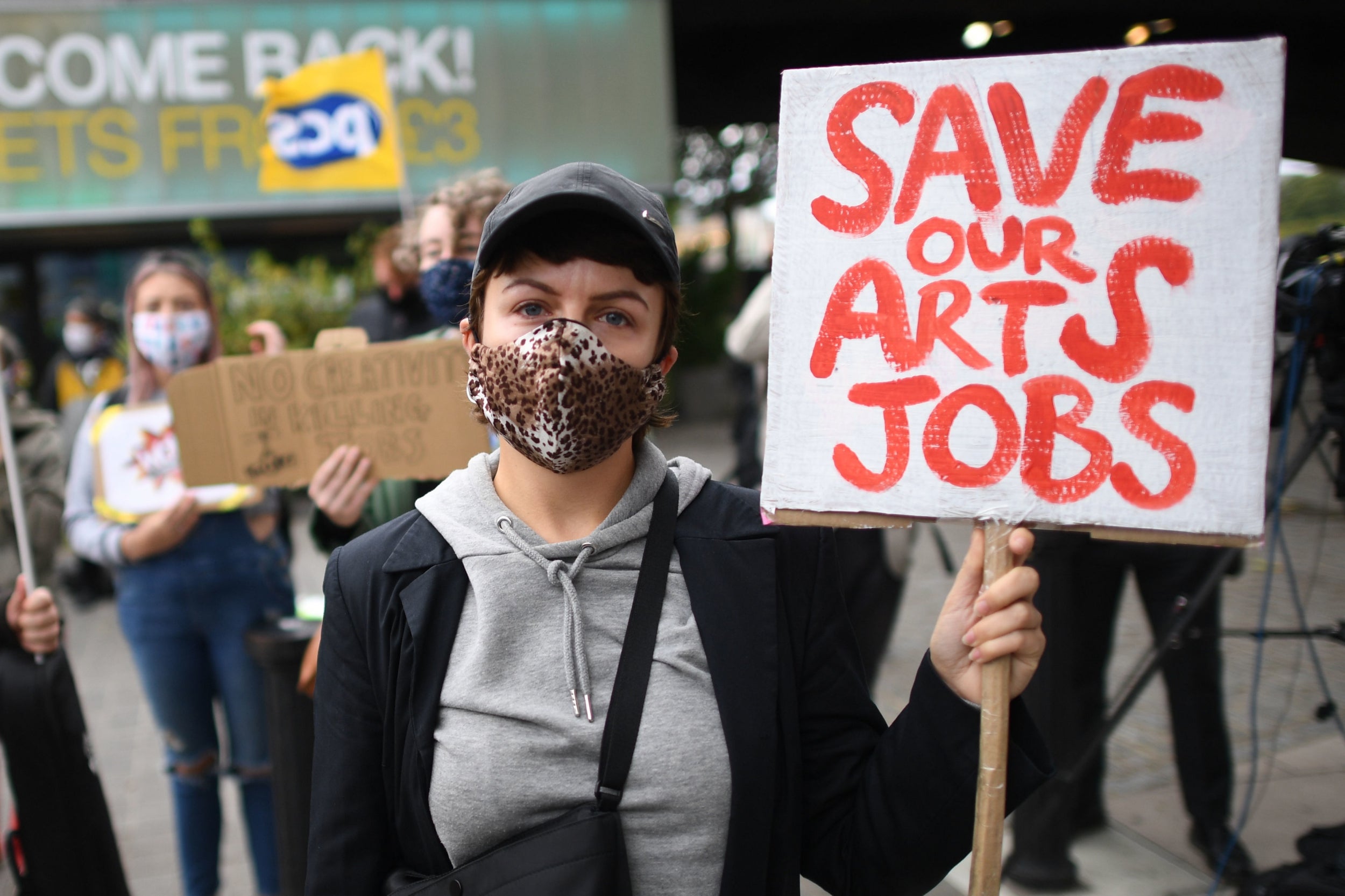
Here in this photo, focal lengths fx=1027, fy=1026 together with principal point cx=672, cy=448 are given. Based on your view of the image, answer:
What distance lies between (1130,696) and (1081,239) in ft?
7.35

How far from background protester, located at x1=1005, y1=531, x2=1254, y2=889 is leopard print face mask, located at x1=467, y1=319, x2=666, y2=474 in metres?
2.11

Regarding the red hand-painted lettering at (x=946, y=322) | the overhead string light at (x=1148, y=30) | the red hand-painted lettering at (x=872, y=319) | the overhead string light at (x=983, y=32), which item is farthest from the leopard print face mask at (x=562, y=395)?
the overhead string light at (x=1148, y=30)

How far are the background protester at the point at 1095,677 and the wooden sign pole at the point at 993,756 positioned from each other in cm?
193

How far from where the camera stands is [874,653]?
398 centimetres

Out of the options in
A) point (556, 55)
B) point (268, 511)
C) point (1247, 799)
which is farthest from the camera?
point (556, 55)

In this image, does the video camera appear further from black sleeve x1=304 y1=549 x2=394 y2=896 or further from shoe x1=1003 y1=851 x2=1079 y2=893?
black sleeve x1=304 y1=549 x2=394 y2=896

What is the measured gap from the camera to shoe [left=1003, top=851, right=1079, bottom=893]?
3.30 meters

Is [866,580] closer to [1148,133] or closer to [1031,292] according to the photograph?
[1031,292]

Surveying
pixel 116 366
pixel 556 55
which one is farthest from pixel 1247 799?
pixel 556 55

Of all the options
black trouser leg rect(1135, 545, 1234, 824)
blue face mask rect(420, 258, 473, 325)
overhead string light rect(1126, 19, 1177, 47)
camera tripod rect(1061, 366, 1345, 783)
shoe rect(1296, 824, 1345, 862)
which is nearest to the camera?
blue face mask rect(420, 258, 473, 325)

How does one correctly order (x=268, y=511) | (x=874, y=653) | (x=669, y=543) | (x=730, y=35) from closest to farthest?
1. (x=669, y=543)
2. (x=268, y=511)
3. (x=874, y=653)
4. (x=730, y=35)

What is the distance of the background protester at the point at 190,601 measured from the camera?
325cm

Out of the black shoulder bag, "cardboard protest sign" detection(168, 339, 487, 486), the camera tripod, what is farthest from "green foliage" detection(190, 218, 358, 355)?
the black shoulder bag

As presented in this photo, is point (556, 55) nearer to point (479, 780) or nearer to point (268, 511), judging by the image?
point (268, 511)
